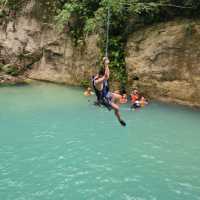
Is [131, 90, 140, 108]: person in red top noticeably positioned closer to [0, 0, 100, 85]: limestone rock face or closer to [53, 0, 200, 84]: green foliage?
[53, 0, 200, 84]: green foliage

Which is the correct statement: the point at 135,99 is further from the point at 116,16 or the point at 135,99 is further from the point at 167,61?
the point at 116,16

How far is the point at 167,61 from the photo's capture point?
19.0m

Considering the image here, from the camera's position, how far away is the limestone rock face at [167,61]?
718 inches

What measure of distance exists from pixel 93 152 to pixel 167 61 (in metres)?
7.24

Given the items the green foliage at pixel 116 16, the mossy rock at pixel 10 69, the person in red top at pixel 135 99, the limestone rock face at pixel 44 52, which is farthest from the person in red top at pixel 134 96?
the mossy rock at pixel 10 69

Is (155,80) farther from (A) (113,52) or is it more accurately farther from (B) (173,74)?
(A) (113,52)

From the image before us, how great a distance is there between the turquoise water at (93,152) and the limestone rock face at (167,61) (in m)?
0.92

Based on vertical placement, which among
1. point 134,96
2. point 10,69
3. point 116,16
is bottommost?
point 134,96

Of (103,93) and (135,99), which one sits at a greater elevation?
(103,93)

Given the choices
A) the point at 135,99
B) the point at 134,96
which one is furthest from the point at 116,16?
the point at 135,99

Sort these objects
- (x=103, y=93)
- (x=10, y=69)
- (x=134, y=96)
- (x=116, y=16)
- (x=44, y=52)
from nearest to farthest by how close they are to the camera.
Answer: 1. (x=103, y=93)
2. (x=134, y=96)
3. (x=116, y=16)
4. (x=44, y=52)
5. (x=10, y=69)

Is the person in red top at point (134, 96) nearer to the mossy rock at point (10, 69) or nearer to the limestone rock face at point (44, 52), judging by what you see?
the limestone rock face at point (44, 52)

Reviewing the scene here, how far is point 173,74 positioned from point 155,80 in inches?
36.2

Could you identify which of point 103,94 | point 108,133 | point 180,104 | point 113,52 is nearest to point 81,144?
point 108,133
